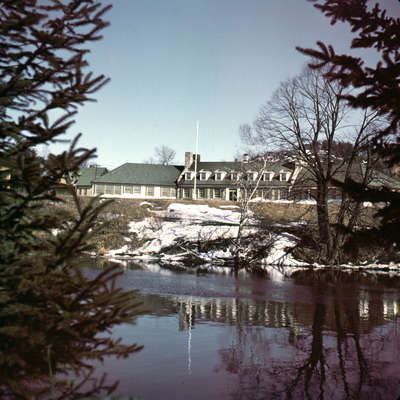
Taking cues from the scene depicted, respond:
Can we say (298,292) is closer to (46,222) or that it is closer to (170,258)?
(170,258)

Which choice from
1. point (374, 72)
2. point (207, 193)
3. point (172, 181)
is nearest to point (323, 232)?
point (374, 72)

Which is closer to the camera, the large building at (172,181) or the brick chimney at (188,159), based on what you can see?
the large building at (172,181)

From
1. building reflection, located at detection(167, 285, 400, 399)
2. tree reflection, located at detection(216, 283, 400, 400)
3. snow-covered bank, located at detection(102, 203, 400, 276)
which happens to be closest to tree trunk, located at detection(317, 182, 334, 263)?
snow-covered bank, located at detection(102, 203, 400, 276)

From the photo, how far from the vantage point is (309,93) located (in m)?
23.5

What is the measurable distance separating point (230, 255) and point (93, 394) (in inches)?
755

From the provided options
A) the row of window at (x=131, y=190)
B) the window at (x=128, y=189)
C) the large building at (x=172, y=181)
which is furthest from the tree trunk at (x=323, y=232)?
the window at (x=128, y=189)

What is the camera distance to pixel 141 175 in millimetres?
61844

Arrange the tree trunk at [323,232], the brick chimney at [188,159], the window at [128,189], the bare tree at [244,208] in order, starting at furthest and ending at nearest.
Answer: the brick chimney at [188,159]
the window at [128,189]
the bare tree at [244,208]
the tree trunk at [323,232]

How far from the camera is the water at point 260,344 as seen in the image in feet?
21.4

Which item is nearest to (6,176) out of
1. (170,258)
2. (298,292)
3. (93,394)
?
(93,394)

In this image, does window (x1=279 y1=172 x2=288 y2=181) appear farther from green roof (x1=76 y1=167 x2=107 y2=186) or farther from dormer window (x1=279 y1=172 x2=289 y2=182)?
green roof (x1=76 y1=167 x2=107 y2=186)

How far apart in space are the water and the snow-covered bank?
283 inches

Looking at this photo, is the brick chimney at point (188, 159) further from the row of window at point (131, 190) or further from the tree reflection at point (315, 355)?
the tree reflection at point (315, 355)

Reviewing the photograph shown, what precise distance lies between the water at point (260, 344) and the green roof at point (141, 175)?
149 ft
